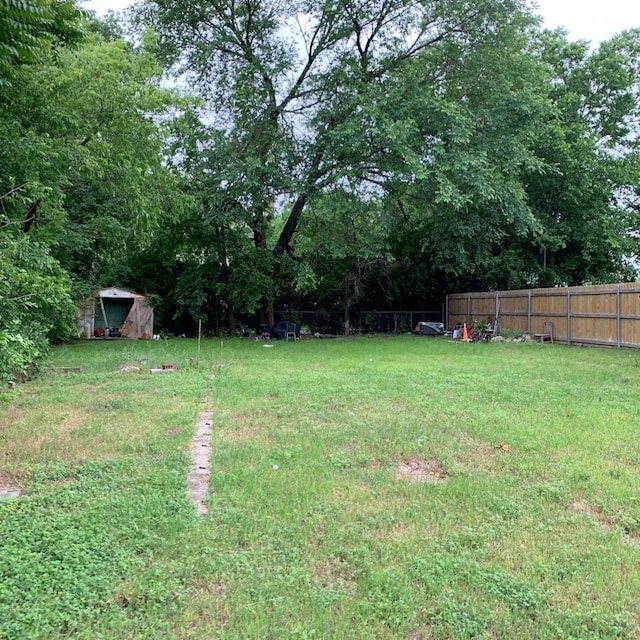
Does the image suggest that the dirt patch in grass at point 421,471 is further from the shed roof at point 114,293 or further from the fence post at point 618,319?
the shed roof at point 114,293

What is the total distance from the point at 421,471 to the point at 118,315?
50.6 feet

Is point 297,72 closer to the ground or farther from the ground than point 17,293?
farther from the ground

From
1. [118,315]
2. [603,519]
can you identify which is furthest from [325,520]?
[118,315]

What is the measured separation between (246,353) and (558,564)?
33.2ft

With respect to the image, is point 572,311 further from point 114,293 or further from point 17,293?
point 17,293

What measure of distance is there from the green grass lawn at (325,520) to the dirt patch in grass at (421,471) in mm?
22

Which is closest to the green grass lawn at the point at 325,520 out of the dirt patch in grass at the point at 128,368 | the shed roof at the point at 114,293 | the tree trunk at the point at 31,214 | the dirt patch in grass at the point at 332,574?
the dirt patch in grass at the point at 332,574

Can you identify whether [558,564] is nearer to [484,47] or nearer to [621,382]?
[621,382]

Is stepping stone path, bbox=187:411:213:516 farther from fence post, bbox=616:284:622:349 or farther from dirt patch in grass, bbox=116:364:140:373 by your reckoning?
fence post, bbox=616:284:622:349

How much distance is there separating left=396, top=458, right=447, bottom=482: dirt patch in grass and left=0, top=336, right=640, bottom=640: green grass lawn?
0.02 metres

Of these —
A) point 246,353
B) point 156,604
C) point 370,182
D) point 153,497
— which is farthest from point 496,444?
point 370,182

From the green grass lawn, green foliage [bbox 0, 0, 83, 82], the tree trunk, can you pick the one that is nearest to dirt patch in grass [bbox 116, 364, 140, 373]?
the green grass lawn

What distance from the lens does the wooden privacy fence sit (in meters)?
12.9

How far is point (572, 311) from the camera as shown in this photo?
14836mm
